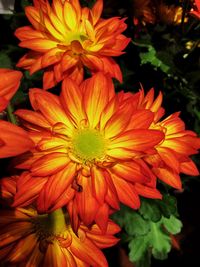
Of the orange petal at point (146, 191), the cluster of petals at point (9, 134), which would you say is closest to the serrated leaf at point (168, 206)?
the orange petal at point (146, 191)

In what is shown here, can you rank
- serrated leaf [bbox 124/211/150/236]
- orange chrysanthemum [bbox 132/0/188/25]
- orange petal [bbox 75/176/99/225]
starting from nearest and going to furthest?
orange petal [bbox 75/176/99/225], serrated leaf [bbox 124/211/150/236], orange chrysanthemum [bbox 132/0/188/25]

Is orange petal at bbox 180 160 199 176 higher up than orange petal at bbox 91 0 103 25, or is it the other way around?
orange petal at bbox 91 0 103 25

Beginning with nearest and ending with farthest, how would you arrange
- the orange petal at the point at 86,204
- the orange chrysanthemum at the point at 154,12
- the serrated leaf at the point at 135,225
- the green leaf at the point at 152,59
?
the orange petal at the point at 86,204 → the serrated leaf at the point at 135,225 → the green leaf at the point at 152,59 → the orange chrysanthemum at the point at 154,12

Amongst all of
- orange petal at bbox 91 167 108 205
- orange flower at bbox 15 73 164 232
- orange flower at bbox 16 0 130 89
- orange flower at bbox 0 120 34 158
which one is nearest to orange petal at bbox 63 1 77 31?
orange flower at bbox 16 0 130 89

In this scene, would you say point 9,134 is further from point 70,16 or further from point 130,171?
point 70,16

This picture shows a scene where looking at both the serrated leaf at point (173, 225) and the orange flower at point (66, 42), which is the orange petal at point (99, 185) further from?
the serrated leaf at point (173, 225)

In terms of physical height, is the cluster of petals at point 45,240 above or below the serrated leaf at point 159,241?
above

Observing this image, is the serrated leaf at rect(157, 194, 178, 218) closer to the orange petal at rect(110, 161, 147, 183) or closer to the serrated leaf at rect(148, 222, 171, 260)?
the serrated leaf at rect(148, 222, 171, 260)
